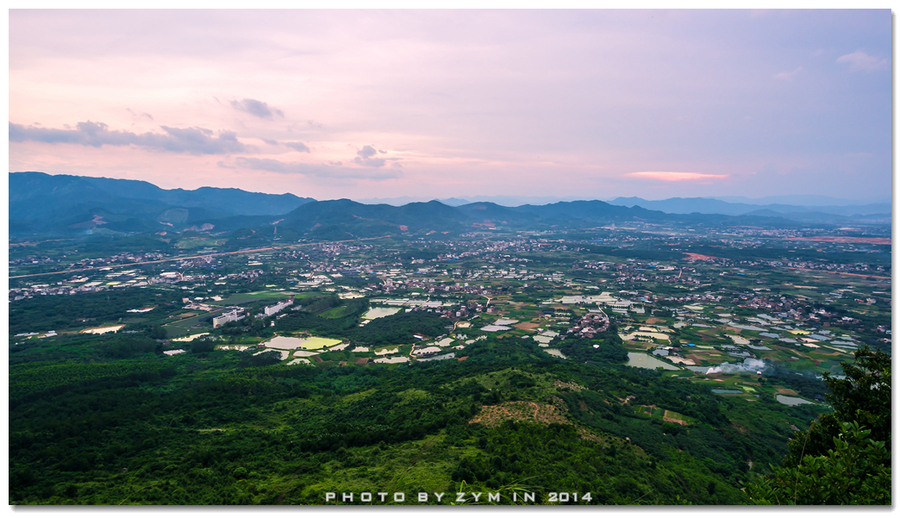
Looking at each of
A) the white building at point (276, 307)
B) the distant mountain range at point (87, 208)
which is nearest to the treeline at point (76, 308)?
the white building at point (276, 307)

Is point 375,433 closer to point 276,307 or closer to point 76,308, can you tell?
point 276,307

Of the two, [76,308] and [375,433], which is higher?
[76,308]

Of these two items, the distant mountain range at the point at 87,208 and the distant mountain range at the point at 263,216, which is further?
the distant mountain range at the point at 263,216

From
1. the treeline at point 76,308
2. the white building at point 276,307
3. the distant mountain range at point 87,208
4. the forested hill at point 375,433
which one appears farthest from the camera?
the distant mountain range at point 87,208

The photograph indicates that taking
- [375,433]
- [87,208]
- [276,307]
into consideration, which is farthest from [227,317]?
[87,208]

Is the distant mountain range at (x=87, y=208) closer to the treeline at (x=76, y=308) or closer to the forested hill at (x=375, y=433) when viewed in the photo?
the treeline at (x=76, y=308)

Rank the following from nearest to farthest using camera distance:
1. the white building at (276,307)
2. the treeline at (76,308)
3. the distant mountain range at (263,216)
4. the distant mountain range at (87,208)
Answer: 1. the treeline at (76,308)
2. the white building at (276,307)
3. the distant mountain range at (87,208)
4. the distant mountain range at (263,216)

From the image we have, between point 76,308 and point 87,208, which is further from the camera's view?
point 87,208

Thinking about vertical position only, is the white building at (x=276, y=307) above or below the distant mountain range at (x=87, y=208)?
below

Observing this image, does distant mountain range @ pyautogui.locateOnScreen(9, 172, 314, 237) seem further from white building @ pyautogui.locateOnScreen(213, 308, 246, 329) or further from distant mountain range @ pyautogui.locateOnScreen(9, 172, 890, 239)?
white building @ pyautogui.locateOnScreen(213, 308, 246, 329)

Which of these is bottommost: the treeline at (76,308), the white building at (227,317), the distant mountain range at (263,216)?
the white building at (227,317)
